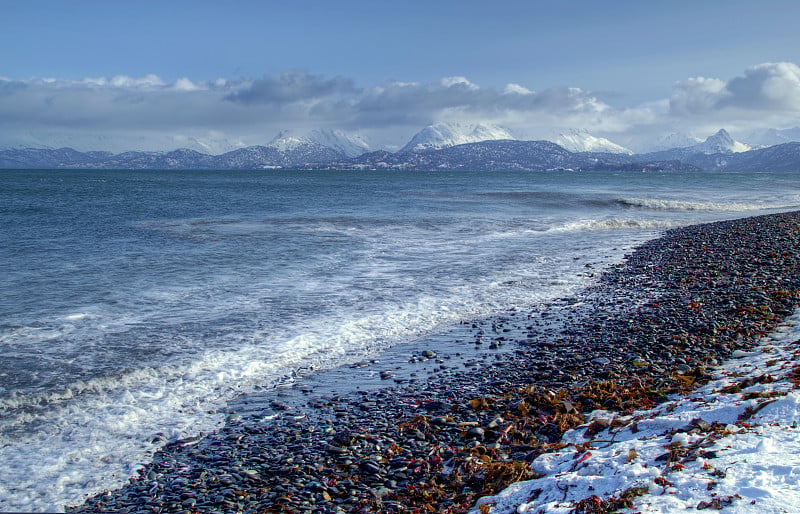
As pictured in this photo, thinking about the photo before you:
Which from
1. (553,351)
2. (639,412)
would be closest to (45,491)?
(639,412)

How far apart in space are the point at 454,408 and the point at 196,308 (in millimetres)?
10485

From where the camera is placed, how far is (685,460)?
248 inches

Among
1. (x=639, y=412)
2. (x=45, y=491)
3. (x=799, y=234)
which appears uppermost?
(x=799, y=234)

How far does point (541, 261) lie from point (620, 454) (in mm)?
19260

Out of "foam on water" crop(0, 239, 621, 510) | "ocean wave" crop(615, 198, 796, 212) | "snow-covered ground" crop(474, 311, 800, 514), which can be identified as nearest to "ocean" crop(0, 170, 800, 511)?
"foam on water" crop(0, 239, 621, 510)

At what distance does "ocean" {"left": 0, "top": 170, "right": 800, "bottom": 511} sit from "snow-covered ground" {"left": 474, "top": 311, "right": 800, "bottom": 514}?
5.86 metres

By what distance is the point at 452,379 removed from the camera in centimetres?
1106

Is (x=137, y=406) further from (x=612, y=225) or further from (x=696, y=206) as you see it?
(x=696, y=206)

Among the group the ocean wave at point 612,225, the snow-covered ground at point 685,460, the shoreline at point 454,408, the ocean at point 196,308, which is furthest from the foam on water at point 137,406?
the ocean wave at point 612,225

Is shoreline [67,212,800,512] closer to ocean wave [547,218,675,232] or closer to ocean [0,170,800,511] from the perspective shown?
ocean [0,170,800,511]

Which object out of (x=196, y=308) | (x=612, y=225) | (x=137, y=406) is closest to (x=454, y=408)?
(x=137, y=406)

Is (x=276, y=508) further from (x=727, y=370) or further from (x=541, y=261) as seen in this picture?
(x=541, y=261)

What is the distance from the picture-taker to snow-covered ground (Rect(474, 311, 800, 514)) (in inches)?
217

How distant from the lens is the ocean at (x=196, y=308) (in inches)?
369
